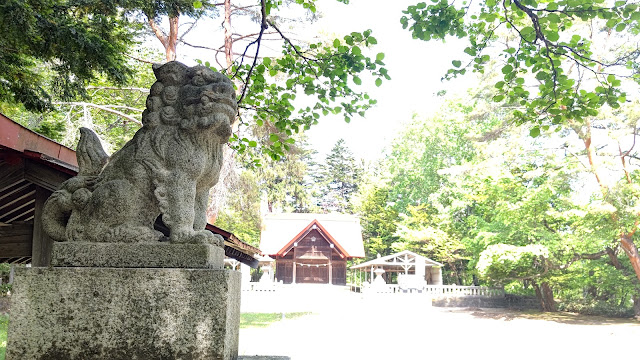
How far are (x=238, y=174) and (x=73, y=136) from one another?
4608mm

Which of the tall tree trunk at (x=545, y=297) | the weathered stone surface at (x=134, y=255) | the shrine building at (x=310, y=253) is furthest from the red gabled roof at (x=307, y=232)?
the weathered stone surface at (x=134, y=255)

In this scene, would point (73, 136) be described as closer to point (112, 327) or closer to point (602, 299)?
point (112, 327)

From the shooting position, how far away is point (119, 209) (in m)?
2.41

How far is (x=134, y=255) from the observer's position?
2326 mm

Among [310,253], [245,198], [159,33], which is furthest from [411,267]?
[159,33]

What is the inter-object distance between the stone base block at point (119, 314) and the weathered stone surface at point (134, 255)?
0.05 meters

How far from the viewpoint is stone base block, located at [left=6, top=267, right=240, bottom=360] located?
7.25ft

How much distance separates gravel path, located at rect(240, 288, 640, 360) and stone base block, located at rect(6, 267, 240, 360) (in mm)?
6035

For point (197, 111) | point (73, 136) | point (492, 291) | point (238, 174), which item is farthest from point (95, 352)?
point (492, 291)

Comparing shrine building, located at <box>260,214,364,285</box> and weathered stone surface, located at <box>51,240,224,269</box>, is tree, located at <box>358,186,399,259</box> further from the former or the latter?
weathered stone surface, located at <box>51,240,224,269</box>

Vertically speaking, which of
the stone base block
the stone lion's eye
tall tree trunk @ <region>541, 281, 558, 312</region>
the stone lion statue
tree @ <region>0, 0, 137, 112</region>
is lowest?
tall tree trunk @ <region>541, 281, 558, 312</region>

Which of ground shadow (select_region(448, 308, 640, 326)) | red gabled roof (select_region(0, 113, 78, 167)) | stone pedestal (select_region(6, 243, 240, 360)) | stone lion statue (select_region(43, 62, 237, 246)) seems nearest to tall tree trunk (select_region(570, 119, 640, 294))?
ground shadow (select_region(448, 308, 640, 326))

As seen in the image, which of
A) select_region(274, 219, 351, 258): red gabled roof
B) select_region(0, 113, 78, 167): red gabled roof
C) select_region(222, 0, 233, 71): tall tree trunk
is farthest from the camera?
select_region(274, 219, 351, 258): red gabled roof

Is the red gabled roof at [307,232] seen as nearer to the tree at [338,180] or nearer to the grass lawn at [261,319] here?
the grass lawn at [261,319]
